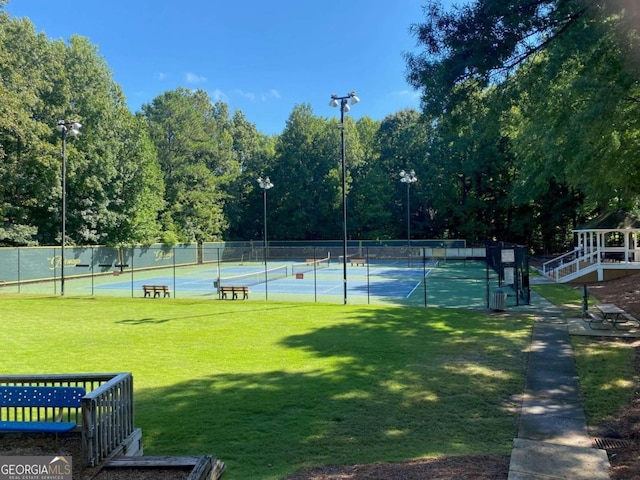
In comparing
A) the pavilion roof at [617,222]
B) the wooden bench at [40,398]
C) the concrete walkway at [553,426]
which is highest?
the pavilion roof at [617,222]

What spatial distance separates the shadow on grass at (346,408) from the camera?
5.41 metres

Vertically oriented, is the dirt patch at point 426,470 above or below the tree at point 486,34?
below

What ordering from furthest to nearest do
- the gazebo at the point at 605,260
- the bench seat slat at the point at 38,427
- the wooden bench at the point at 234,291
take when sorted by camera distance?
the gazebo at the point at 605,260
the wooden bench at the point at 234,291
the bench seat slat at the point at 38,427

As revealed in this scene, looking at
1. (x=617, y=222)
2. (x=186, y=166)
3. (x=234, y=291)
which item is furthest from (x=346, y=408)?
(x=186, y=166)

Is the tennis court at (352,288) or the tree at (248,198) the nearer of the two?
the tennis court at (352,288)

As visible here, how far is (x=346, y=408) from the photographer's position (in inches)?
270

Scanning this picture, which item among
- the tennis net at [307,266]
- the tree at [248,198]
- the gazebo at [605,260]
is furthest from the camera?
the tree at [248,198]

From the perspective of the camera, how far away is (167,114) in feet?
194

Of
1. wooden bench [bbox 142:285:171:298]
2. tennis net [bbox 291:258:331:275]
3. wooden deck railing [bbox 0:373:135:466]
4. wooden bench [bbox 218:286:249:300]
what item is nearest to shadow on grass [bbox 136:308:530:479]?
wooden deck railing [bbox 0:373:135:466]

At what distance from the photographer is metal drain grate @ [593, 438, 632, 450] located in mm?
5434

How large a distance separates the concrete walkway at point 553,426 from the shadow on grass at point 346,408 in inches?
11.3

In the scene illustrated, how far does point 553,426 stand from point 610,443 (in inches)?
27.4

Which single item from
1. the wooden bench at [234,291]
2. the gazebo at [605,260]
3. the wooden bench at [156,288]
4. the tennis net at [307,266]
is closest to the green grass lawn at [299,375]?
the wooden bench at [234,291]

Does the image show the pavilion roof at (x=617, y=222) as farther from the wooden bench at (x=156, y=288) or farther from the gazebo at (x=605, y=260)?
the wooden bench at (x=156, y=288)
